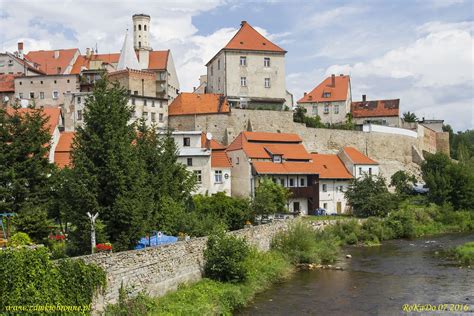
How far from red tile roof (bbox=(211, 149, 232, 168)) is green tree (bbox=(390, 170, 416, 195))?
19.8 m

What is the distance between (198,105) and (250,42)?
12748mm

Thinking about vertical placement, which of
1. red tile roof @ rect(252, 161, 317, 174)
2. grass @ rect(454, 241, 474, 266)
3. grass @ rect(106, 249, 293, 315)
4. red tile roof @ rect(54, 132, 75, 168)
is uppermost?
red tile roof @ rect(54, 132, 75, 168)

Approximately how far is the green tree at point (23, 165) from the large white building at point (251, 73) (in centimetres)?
3813

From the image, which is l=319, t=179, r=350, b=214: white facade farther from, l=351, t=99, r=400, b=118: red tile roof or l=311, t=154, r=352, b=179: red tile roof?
l=351, t=99, r=400, b=118: red tile roof

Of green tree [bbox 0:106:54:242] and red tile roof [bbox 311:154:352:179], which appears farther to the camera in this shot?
red tile roof [bbox 311:154:352:179]

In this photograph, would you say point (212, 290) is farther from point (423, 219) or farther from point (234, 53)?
point (234, 53)

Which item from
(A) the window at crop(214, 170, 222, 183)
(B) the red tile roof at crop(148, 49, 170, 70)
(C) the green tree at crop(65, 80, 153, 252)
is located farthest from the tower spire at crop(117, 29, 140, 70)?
(C) the green tree at crop(65, 80, 153, 252)

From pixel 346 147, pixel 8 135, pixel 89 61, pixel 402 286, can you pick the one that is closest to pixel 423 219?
pixel 346 147

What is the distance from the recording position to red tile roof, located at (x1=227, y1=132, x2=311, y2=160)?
52875 millimetres

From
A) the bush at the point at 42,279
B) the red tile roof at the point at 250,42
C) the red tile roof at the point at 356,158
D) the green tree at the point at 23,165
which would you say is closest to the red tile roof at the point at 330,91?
the red tile roof at the point at 250,42

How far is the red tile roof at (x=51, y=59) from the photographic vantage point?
2987 inches

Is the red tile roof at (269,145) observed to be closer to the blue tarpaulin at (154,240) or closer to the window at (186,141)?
the window at (186,141)

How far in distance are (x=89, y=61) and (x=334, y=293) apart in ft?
192

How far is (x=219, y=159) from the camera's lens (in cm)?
5209
